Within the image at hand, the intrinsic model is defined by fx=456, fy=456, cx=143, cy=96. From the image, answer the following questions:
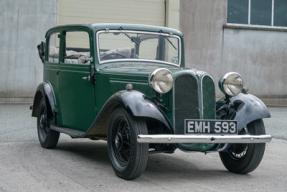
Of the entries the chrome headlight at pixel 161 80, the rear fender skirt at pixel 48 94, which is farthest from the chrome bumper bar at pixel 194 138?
the rear fender skirt at pixel 48 94

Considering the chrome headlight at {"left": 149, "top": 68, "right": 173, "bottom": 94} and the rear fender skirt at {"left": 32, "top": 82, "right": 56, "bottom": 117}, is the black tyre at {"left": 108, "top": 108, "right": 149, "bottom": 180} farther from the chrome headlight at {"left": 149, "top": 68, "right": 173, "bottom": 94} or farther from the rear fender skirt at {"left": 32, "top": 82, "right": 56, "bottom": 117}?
the rear fender skirt at {"left": 32, "top": 82, "right": 56, "bottom": 117}

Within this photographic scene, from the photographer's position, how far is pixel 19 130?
28.5ft

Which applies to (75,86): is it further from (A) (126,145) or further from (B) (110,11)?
(B) (110,11)

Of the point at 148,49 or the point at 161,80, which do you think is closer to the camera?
the point at 161,80

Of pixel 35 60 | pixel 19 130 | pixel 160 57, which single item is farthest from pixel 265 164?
pixel 35 60

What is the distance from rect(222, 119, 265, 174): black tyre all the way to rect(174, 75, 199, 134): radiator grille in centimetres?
71

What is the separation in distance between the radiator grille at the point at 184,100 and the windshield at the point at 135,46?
4.17 feet

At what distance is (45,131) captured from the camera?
6973mm

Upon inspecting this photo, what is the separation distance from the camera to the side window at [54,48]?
272 inches

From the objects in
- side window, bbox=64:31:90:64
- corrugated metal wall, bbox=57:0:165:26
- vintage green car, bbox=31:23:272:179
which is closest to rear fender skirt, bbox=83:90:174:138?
vintage green car, bbox=31:23:272:179

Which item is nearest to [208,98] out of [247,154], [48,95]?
[247,154]

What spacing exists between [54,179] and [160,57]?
2314 mm

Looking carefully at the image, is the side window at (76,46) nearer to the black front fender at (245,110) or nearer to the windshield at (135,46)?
the windshield at (135,46)

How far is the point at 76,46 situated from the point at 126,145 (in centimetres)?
229
